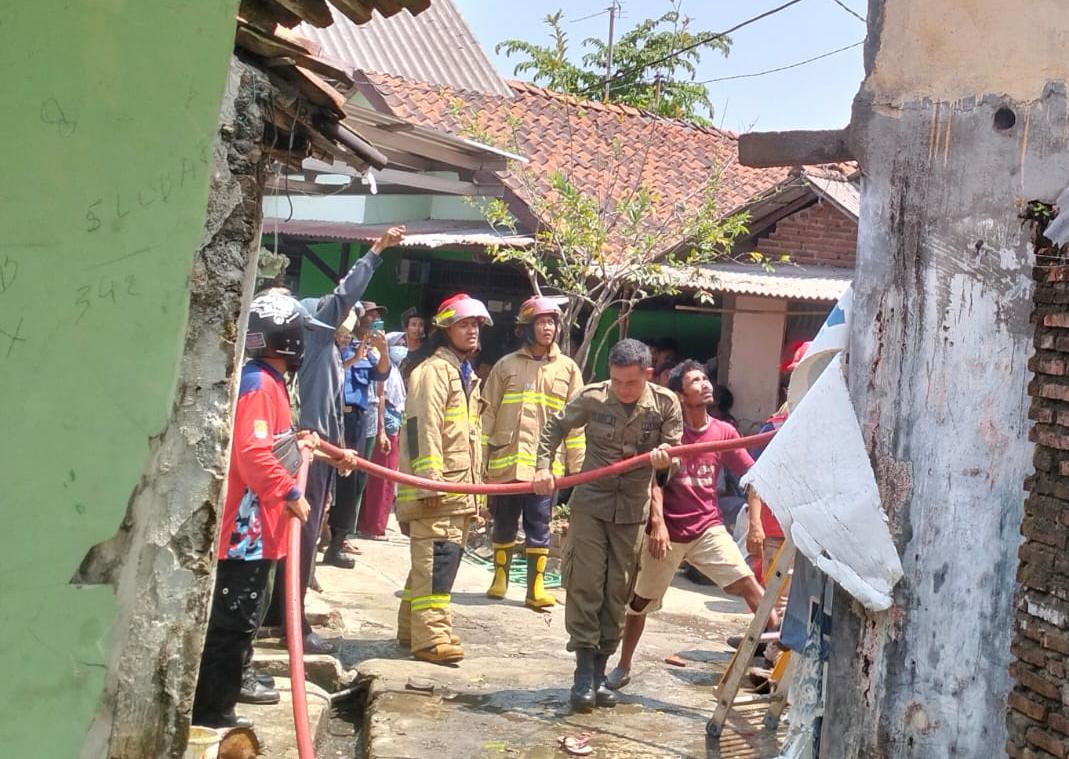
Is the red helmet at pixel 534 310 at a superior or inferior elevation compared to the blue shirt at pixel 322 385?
superior

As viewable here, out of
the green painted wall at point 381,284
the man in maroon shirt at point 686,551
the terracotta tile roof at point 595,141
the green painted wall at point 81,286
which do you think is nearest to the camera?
the green painted wall at point 81,286

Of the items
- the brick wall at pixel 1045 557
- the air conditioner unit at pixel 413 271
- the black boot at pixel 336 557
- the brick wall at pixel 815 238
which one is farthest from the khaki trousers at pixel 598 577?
the air conditioner unit at pixel 413 271

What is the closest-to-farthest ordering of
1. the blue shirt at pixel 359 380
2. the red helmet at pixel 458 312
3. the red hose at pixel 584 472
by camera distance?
1. the red hose at pixel 584 472
2. the red helmet at pixel 458 312
3. the blue shirt at pixel 359 380

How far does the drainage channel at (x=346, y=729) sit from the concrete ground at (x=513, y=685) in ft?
0.33

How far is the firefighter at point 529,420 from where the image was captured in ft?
28.7

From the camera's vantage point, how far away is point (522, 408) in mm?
8812

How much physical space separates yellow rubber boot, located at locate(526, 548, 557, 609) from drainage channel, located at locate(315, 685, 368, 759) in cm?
231

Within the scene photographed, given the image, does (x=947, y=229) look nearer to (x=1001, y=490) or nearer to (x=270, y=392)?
(x=1001, y=490)

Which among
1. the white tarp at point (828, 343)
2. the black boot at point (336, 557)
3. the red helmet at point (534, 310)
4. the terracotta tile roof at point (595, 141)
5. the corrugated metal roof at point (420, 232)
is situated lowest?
the black boot at point (336, 557)

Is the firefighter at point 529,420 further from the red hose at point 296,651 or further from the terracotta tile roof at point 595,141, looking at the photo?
the terracotta tile roof at point 595,141

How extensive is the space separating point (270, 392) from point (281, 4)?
206 cm

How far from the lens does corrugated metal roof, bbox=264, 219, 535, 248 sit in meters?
12.1

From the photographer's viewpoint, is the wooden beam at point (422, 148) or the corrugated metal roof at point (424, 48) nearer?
the wooden beam at point (422, 148)

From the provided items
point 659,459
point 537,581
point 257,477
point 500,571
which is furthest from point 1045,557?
point 500,571
